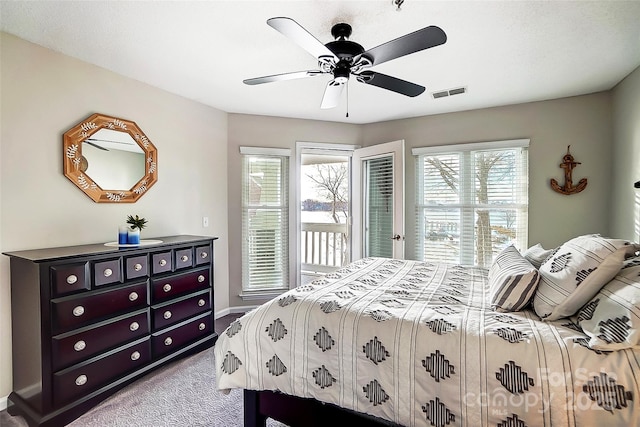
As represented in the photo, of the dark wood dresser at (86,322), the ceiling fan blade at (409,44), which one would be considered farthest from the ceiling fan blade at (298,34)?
the dark wood dresser at (86,322)

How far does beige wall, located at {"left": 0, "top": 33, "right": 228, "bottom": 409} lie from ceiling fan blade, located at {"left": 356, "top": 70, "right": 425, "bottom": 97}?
213 centimetres

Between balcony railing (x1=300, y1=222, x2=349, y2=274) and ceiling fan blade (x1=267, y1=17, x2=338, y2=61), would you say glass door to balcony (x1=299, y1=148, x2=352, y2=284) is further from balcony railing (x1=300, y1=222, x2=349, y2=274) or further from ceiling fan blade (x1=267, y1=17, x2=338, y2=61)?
ceiling fan blade (x1=267, y1=17, x2=338, y2=61)

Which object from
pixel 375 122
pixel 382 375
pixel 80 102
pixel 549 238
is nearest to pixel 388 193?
pixel 375 122

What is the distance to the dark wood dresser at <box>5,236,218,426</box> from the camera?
6.11 ft

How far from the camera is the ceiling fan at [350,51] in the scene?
147 centimetres

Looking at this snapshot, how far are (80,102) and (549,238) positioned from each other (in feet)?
15.1

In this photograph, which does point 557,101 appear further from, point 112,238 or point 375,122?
point 112,238

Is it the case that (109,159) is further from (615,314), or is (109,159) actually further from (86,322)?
(615,314)

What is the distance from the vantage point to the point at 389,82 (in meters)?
2.03

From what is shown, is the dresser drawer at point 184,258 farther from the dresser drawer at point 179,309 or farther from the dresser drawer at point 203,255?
the dresser drawer at point 179,309

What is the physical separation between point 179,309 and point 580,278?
2752mm

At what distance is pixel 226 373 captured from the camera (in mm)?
1655

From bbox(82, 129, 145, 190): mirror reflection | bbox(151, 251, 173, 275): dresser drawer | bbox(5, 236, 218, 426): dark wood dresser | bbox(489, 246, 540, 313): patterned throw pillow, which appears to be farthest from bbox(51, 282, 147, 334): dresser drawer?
bbox(489, 246, 540, 313): patterned throw pillow

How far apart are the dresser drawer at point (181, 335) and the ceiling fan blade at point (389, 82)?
2451mm
